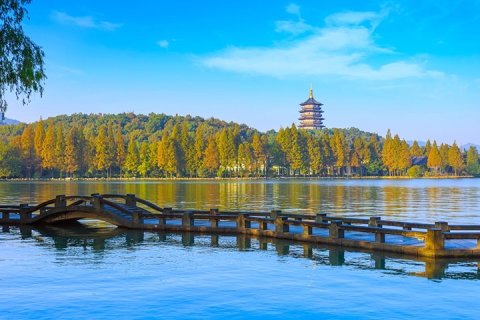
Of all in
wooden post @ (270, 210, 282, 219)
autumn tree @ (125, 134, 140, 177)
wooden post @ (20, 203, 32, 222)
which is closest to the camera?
wooden post @ (270, 210, 282, 219)

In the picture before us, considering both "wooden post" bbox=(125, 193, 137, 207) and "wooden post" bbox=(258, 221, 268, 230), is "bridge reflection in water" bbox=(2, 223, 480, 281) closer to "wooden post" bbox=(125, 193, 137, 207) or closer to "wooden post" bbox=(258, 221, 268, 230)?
"wooden post" bbox=(258, 221, 268, 230)

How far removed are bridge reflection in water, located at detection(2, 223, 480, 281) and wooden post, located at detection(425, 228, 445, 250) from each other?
37 centimetres

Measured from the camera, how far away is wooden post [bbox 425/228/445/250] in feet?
55.7

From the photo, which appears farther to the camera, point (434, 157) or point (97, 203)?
point (434, 157)

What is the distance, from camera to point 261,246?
2042cm

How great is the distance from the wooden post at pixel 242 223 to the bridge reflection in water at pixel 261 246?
522 millimetres

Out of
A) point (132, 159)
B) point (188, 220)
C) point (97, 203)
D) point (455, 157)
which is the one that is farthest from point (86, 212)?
point (455, 157)

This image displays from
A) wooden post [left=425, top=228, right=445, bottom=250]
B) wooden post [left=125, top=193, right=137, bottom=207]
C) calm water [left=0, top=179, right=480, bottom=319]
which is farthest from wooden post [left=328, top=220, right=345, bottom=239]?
wooden post [left=125, top=193, right=137, bottom=207]

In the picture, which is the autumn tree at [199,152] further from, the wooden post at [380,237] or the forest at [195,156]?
the wooden post at [380,237]

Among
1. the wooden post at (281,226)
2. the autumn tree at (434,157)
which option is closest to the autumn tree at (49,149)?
the autumn tree at (434,157)

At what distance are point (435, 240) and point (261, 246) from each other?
6.18 metres

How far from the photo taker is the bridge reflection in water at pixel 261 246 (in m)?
15.8

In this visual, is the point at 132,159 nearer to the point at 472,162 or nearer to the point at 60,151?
the point at 60,151

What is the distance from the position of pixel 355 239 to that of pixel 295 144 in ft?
450
